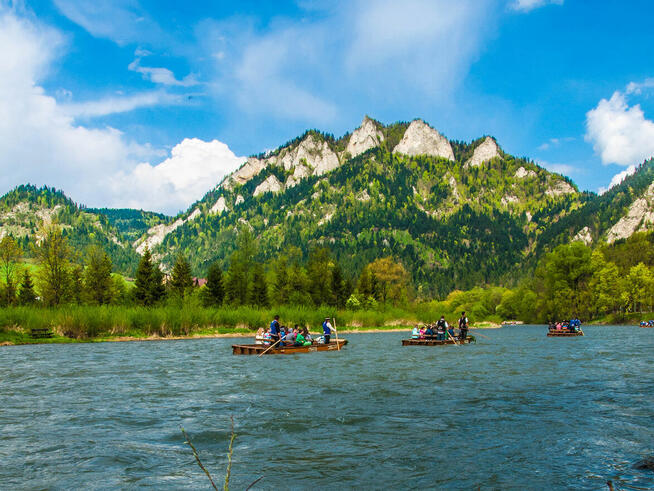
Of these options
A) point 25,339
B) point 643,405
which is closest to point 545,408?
point 643,405

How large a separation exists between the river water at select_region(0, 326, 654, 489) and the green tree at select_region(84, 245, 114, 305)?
2466 inches

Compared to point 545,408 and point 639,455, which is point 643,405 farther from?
point 639,455

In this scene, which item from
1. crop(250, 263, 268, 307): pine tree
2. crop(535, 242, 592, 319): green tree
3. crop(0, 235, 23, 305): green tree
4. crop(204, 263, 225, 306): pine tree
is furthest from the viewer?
crop(535, 242, 592, 319): green tree

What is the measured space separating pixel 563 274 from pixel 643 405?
111 m

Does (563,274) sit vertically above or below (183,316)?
above

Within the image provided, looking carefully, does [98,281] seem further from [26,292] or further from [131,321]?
[131,321]

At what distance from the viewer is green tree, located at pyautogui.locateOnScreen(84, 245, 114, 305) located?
3438 inches

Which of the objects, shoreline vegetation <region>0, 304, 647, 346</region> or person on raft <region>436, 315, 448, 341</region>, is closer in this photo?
shoreline vegetation <region>0, 304, 647, 346</region>

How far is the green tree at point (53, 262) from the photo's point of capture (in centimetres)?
6862

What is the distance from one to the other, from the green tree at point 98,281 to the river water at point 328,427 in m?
62.6

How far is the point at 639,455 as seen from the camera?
40.0 feet

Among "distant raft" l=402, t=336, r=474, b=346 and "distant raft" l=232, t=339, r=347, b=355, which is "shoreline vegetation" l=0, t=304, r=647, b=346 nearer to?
"distant raft" l=232, t=339, r=347, b=355

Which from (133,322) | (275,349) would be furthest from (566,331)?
(133,322)

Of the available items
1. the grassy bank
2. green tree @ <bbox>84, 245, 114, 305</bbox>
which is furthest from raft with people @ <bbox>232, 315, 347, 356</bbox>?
green tree @ <bbox>84, 245, 114, 305</bbox>
